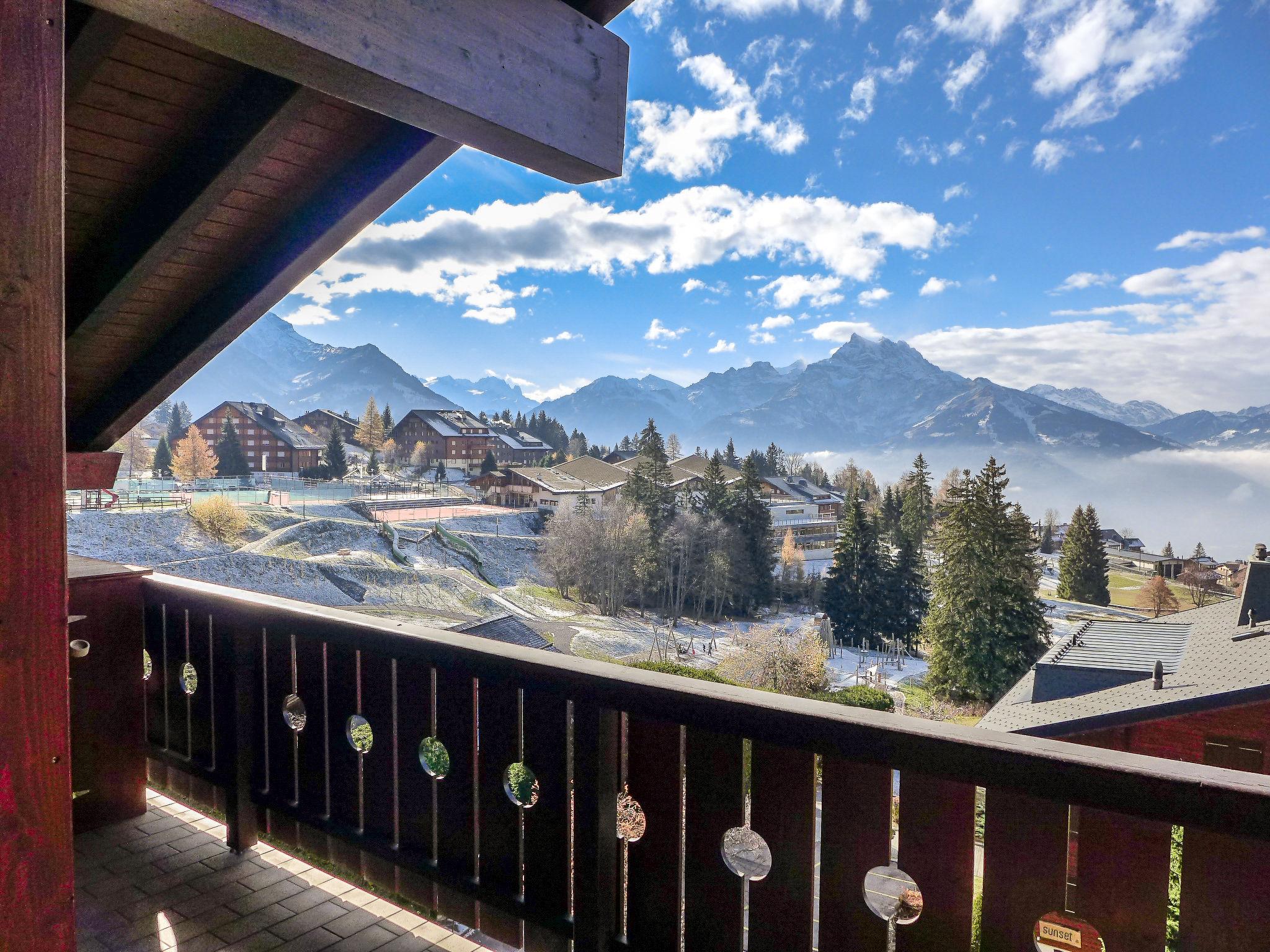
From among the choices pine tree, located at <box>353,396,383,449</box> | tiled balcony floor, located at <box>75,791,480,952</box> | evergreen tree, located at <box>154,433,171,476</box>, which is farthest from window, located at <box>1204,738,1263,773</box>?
pine tree, located at <box>353,396,383,449</box>

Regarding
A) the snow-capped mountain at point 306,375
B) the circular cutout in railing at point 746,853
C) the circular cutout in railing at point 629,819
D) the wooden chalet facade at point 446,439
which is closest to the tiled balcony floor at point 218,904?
the circular cutout in railing at point 629,819

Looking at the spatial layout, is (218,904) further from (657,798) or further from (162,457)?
(162,457)

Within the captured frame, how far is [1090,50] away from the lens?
4678 cm

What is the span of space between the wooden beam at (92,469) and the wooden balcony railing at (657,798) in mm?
1065

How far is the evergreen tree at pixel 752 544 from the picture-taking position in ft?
98.5

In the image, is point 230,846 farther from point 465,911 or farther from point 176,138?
point 176,138

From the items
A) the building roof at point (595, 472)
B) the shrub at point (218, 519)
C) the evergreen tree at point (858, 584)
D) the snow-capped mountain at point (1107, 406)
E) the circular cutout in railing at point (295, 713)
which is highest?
the snow-capped mountain at point (1107, 406)

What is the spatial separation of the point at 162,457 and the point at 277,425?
222 inches

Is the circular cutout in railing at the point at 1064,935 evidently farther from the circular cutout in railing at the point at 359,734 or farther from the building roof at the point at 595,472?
the building roof at the point at 595,472

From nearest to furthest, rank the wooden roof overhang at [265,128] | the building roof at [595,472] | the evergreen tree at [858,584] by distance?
the wooden roof overhang at [265,128] < the evergreen tree at [858,584] < the building roof at [595,472]

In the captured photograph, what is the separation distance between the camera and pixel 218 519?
24.9m

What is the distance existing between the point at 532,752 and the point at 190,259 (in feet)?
6.06

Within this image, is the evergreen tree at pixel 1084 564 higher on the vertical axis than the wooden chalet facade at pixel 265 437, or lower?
lower

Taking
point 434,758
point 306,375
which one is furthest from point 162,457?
point 306,375
